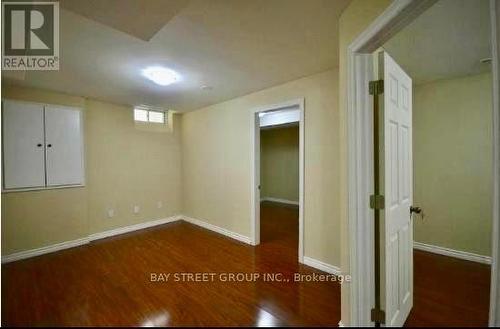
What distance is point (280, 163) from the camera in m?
6.98

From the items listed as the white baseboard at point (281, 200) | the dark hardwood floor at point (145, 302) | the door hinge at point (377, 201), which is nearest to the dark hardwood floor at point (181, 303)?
the dark hardwood floor at point (145, 302)

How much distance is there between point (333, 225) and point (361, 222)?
1.56 m

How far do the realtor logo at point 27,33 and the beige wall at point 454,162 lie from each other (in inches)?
132

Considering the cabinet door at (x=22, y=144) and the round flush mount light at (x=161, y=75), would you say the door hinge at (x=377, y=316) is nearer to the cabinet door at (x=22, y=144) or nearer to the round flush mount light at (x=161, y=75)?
the round flush mount light at (x=161, y=75)

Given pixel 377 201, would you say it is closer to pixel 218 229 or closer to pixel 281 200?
pixel 218 229

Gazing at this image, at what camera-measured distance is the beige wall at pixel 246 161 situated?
2.50m

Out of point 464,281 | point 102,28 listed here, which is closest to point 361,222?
point 464,281

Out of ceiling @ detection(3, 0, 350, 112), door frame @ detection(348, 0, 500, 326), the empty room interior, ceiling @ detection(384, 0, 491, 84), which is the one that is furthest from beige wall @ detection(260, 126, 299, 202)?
door frame @ detection(348, 0, 500, 326)

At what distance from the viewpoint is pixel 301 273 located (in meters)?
2.46

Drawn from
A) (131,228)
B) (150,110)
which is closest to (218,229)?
(131,228)

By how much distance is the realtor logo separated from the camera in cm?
106

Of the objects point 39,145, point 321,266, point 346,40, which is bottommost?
point 321,266

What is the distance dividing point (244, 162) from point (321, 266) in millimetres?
1803

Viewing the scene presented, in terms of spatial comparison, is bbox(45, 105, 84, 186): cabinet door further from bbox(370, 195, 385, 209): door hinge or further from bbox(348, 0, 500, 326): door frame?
bbox(370, 195, 385, 209): door hinge
